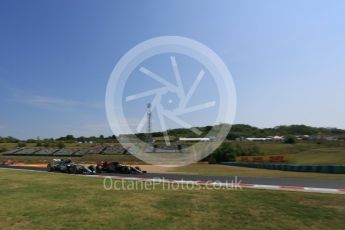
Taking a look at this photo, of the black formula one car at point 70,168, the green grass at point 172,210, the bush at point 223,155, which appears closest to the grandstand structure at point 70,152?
the bush at point 223,155

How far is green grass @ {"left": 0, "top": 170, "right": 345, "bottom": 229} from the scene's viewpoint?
1210cm

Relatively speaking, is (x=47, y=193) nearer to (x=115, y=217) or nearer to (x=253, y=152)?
(x=115, y=217)

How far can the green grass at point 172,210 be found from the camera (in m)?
12.1

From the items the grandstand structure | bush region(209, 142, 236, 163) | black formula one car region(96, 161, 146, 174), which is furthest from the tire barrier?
the grandstand structure

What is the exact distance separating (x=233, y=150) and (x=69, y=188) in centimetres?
6070

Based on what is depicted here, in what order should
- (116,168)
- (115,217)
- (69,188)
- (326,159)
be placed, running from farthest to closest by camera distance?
(326,159) < (116,168) < (69,188) < (115,217)

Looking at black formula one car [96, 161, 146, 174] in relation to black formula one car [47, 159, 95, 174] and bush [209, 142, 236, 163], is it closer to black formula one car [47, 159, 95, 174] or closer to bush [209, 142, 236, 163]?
black formula one car [47, 159, 95, 174]

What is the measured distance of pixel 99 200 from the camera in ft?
54.9

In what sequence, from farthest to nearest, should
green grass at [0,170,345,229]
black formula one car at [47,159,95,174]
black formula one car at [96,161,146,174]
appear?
black formula one car at [47,159,95,174] < black formula one car at [96,161,146,174] < green grass at [0,170,345,229]

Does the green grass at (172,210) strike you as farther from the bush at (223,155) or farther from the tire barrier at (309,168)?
the bush at (223,155)

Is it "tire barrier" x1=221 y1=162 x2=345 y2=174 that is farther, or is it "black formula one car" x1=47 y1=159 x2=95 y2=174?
"black formula one car" x1=47 y1=159 x2=95 y2=174

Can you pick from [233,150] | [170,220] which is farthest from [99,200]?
[233,150]

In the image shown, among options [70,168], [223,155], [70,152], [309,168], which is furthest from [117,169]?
[70,152]

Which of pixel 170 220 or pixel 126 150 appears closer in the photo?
pixel 170 220
